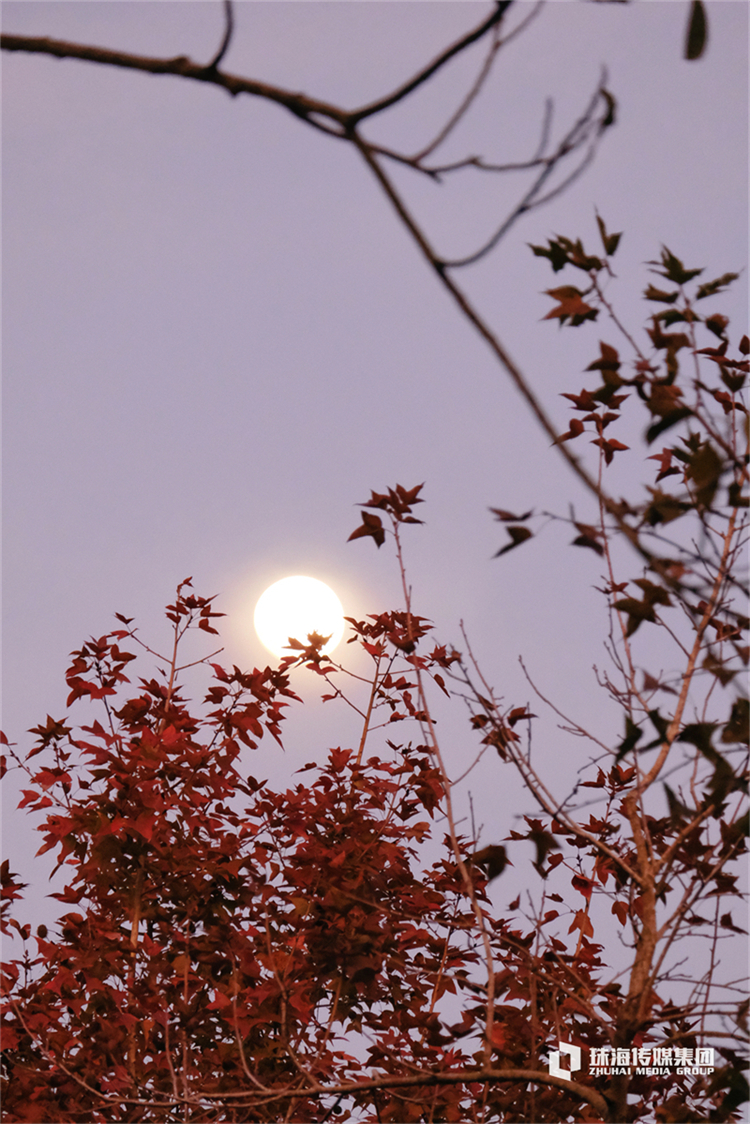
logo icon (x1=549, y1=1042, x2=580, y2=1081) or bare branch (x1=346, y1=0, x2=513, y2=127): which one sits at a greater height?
bare branch (x1=346, y1=0, x2=513, y2=127)

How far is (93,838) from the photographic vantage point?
4.06 m

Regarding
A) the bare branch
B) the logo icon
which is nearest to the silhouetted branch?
the bare branch

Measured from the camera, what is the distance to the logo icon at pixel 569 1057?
3402 mm

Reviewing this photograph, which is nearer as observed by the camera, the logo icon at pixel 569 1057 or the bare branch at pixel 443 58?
the bare branch at pixel 443 58

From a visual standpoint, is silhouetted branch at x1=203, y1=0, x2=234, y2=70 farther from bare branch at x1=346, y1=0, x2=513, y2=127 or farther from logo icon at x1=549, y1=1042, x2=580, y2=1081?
logo icon at x1=549, y1=1042, x2=580, y2=1081

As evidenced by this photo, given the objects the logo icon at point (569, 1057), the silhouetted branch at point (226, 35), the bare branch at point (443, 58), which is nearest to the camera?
the bare branch at point (443, 58)

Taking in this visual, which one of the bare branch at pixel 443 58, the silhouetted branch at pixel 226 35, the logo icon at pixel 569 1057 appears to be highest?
the silhouetted branch at pixel 226 35

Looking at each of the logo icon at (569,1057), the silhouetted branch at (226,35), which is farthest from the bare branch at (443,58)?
the logo icon at (569,1057)

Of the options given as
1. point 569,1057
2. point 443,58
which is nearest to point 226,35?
point 443,58

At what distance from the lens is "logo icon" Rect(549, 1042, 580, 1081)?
3.40 m

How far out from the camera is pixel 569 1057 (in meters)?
3.50

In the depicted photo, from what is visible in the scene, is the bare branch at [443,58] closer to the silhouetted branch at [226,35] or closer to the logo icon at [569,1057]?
the silhouetted branch at [226,35]

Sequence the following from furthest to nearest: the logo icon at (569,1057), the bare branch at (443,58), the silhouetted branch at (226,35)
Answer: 1. the logo icon at (569,1057)
2. the silhouetted branch at (226,35)
3. the bare branch at (443,58)

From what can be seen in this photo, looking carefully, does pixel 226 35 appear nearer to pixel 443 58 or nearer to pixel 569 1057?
pixel 443 58
